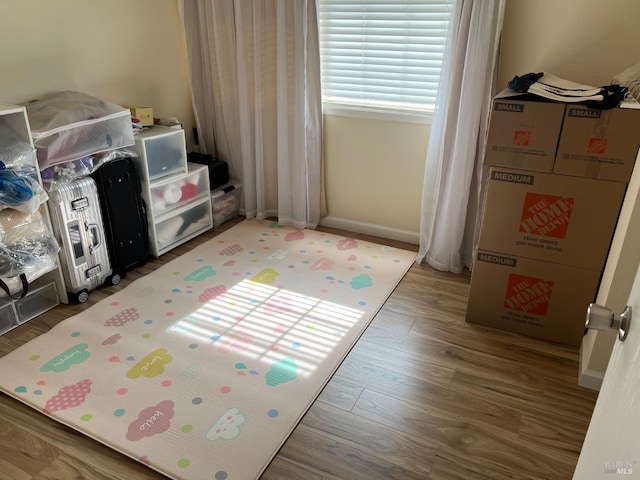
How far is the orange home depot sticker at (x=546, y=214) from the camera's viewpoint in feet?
7.04

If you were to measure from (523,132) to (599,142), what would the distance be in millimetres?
303

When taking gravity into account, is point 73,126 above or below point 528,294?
above

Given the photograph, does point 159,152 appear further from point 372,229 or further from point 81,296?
point 372,229

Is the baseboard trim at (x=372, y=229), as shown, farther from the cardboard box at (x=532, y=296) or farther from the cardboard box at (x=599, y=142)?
the cardboard box at (x=599, y=142)

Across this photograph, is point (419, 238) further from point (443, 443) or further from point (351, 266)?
point (443, 443)

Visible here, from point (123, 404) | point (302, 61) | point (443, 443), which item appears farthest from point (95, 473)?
point (302, 61)

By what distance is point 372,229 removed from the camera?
11.4 ft

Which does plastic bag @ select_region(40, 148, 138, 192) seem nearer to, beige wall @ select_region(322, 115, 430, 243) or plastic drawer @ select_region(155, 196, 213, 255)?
plastic drawer @ select_region(155, 196, 213, 255)

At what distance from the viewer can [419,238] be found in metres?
3.28

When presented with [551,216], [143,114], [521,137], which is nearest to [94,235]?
[143,114]

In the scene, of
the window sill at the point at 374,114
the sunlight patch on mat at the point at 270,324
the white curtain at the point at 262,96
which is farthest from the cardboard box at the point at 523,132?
the white curtain at the point at 262,96

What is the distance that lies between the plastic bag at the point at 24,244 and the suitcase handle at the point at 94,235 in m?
0.23

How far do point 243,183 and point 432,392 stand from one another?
2275 millimetres

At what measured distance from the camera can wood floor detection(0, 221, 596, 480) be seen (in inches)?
65.8
